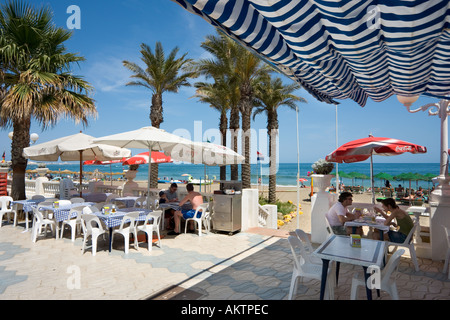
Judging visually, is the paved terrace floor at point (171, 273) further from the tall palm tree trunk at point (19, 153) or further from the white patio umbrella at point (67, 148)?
the tall palm tree trunk at point (19, 153)

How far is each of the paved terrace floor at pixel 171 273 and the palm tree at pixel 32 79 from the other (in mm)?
3789

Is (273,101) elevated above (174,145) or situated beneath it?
elevated above

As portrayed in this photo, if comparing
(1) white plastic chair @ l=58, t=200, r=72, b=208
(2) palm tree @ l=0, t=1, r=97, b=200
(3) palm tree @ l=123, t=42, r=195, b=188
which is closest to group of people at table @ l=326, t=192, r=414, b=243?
(1) white plastic chair @ l=58, t=200, r=72, b=208

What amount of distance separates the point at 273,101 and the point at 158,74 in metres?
8.70

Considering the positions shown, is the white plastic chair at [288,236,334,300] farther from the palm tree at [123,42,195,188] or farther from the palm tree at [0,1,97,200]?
the palm tree at [123,42,195,188]

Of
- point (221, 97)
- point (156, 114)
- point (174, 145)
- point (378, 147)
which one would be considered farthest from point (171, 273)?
point (221, 97)

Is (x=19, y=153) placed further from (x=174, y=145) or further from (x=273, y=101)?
(x=273, y=101)

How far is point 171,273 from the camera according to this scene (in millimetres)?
4703

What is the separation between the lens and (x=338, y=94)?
3881 mm
